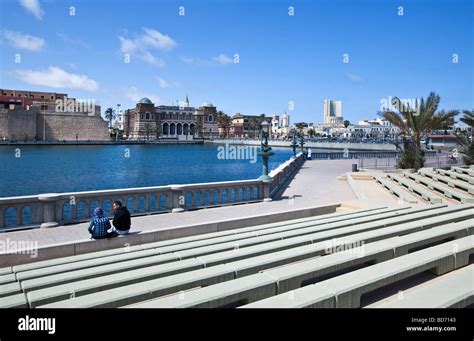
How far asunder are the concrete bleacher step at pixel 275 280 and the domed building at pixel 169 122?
162 meters

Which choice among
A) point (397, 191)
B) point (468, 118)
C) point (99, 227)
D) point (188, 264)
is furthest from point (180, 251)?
point (468, 118)

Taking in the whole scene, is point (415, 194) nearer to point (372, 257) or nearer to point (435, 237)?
point (435, 237)

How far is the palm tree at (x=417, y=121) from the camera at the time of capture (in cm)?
2811

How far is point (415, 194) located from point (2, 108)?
13338 cm

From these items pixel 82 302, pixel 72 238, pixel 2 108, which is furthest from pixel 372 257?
pixel 2 108

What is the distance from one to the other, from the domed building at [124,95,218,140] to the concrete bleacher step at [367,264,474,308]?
163m

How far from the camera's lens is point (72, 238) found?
922 centimetres

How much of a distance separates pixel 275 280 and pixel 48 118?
141094mm

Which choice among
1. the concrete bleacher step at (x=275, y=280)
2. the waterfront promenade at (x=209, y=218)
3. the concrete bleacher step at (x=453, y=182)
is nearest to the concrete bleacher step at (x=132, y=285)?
the concrete bleacher step at (x=275, y=280)

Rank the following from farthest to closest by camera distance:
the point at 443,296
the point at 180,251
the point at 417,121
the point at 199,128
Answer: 1. the point at 199,128
2. the point at 417,121
3. the point at 180,251
4. the point at 443,296

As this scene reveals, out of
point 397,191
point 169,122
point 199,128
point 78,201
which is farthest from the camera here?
point 199,128

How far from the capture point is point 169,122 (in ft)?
588

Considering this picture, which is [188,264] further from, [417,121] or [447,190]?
[417,121]

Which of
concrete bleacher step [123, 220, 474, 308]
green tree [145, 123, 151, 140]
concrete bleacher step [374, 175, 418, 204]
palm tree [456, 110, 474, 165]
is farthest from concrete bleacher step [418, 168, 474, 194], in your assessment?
green tree [145, 123, 151, 140]
